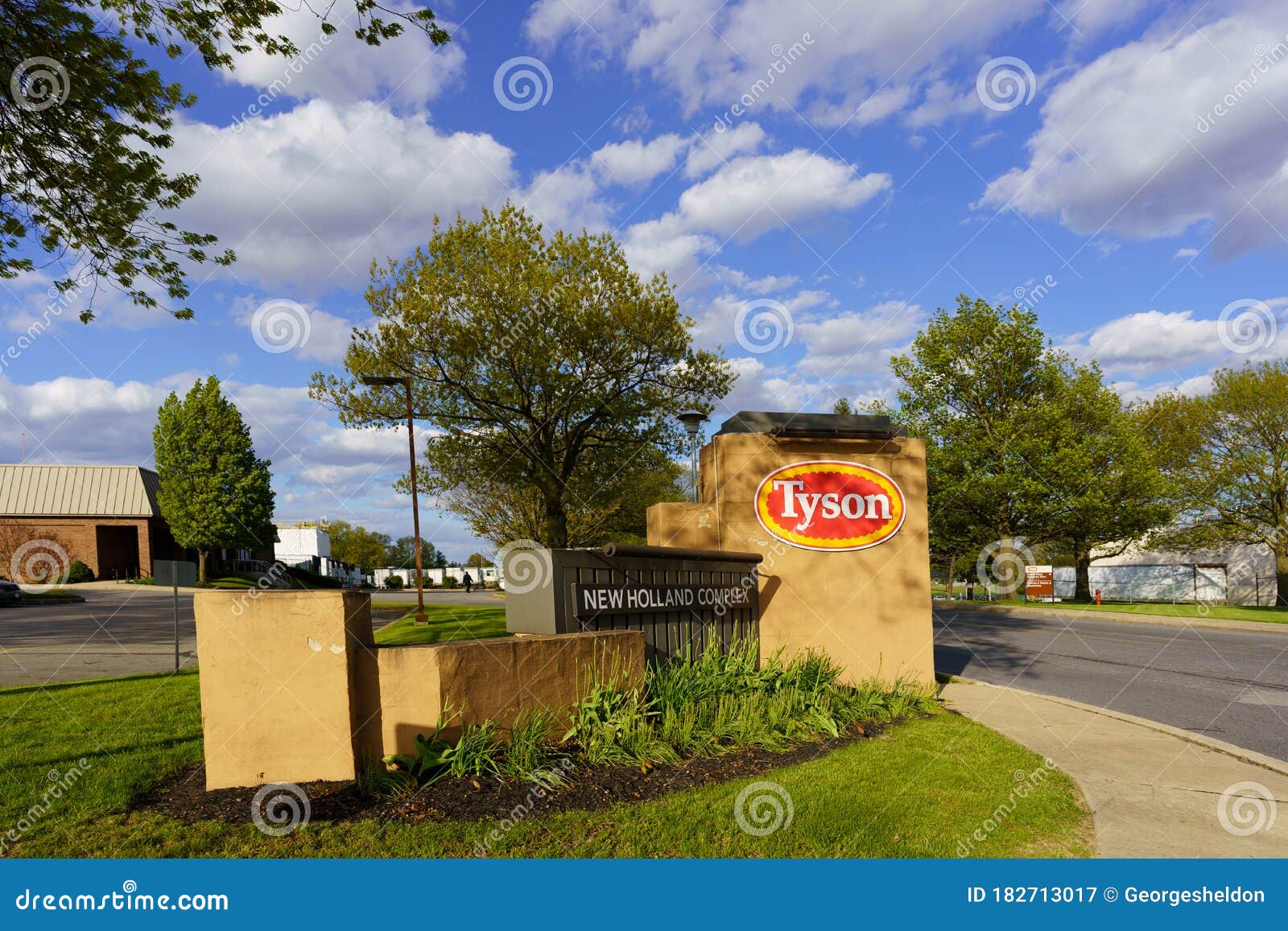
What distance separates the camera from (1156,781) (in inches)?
237

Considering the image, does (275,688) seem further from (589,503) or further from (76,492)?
(76,492)

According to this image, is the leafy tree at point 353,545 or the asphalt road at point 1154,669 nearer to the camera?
the asphalt road at point 1154,669

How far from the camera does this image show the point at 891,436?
10172mm

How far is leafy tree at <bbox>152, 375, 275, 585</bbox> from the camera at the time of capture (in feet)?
146

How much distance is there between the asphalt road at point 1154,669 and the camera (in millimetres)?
8859

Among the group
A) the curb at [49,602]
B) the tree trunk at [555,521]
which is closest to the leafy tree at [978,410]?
the tree trunk at [555,521]
